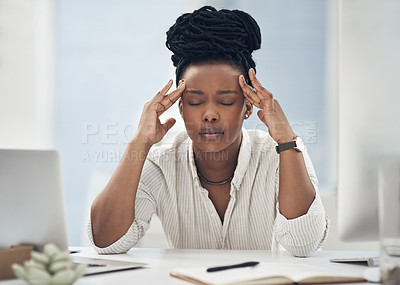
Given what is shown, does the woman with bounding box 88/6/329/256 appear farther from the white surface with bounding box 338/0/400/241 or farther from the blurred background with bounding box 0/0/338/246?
the blurred background with bounding box 0/0/338/246

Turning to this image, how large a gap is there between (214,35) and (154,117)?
354 mm

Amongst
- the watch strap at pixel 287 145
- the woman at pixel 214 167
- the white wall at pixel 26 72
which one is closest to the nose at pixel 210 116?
the woman at pixel 214 167

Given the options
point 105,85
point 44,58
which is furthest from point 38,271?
point 44,58

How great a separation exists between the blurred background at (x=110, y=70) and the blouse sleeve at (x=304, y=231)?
5.91 ft

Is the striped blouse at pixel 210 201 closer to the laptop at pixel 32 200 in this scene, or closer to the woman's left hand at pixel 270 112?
the woman's left hand at pixel 270 112

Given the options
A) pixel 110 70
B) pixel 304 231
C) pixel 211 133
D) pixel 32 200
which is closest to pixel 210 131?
pixel 211 133

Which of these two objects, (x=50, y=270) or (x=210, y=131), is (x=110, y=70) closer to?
(x=210, y=131)

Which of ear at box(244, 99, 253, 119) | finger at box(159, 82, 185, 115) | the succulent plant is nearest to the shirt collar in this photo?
ear at box(244, 99, 253, 119)

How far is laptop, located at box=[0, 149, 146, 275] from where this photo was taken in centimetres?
103

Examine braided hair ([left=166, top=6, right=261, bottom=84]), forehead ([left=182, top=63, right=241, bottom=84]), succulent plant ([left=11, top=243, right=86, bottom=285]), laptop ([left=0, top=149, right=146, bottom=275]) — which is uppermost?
braided hair ([left=166, top=6, right=261, bottom=84])

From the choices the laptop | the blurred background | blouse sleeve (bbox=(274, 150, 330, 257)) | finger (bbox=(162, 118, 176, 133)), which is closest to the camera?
the laptop

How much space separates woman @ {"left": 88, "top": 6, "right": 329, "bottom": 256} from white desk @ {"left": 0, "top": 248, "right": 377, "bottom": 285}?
0.23ft

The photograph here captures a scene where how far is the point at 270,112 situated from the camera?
1574 mm

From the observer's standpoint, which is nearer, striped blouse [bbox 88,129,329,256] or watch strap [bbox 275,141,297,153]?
watch strap [bbox 275,141,297,153]
